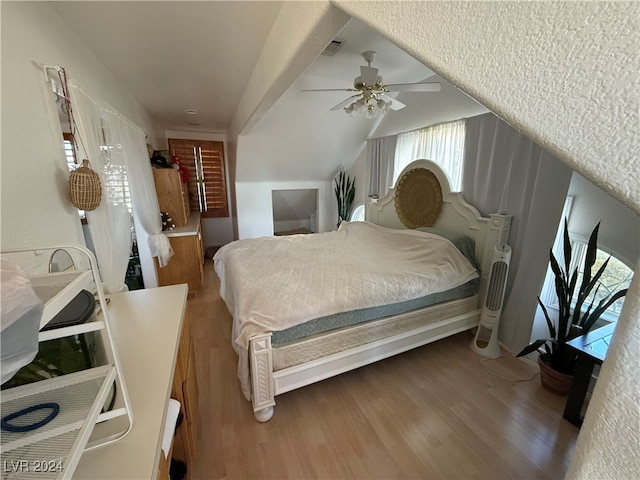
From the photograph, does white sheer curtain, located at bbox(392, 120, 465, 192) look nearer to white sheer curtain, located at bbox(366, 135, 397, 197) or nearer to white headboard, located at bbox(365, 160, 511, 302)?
white headboard, located at bbox(365, 160, 511, 302)

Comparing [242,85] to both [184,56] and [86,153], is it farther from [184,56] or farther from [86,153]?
[86,153]

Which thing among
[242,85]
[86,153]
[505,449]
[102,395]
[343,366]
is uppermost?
[242,85]

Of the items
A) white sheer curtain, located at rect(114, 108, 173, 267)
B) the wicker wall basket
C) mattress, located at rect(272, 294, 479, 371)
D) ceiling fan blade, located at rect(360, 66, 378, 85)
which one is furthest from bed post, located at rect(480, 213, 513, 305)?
white sheer curtain, located at rect(114, 108, 173, 267)

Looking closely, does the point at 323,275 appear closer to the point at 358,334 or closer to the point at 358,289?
the point at 358,289

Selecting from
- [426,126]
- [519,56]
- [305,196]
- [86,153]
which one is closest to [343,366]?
[519,56]

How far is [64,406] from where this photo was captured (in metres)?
0.60

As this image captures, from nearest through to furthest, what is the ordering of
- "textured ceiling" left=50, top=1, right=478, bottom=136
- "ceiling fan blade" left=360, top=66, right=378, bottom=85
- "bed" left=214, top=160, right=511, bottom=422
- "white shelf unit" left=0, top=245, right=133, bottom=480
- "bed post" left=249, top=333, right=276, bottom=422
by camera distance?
"white shelf unit" left=0, top=245, right=133, bottom=480 < "textured ceiling" left=50, top=1, right=478, bottom=136 < "bed post" left=249, top=333, right=276, bottom=422 < "bed" left=214, top=160, right=511, bottom=422 < "ceiling fan blade" left=360, top=66, right=378, bottom=85

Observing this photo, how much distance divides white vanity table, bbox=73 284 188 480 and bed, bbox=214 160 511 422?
48 cm

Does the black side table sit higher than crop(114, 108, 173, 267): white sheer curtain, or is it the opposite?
crop(114, 108, 173, 267): white sheer curtain

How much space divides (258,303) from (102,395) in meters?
1.08

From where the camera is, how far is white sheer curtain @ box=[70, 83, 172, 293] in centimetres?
143

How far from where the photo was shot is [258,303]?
1690 mm

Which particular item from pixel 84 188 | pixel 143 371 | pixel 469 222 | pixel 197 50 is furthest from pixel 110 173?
pixel 469 222

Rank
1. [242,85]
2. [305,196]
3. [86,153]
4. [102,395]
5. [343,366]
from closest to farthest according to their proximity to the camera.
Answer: [102,395] → [86,153] → [343,366] → [242,85] → [305,196]
